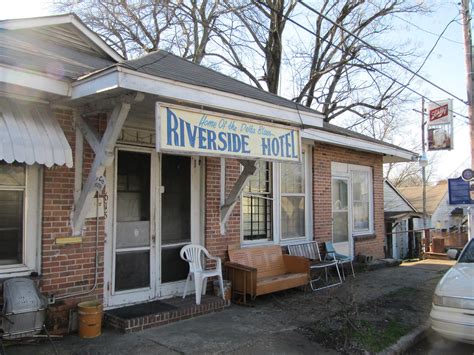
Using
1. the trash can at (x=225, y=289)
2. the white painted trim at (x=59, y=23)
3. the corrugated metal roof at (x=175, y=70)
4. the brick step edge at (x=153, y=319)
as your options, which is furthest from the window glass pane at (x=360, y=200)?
the white painted trim at (x=59, y=23)

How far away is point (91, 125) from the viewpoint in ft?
18.0

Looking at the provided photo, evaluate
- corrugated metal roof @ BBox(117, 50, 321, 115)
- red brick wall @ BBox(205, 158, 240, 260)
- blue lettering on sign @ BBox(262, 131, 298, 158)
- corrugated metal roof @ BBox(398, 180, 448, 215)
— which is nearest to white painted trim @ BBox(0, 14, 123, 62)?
corrugated metal roof @ BBox(117, 50, 321, 115)

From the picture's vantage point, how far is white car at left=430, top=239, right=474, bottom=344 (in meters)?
4.90

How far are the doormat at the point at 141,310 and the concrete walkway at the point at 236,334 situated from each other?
287mm

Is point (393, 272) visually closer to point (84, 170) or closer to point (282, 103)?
point (282, 103)

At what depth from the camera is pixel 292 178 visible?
9109 mm

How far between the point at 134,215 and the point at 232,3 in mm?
15951

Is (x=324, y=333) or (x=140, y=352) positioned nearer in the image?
(x=140, y=352)

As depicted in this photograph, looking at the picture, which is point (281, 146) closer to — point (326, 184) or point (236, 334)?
point (236, 334)

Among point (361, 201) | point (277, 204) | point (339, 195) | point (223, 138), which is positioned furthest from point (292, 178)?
point (223, 138)

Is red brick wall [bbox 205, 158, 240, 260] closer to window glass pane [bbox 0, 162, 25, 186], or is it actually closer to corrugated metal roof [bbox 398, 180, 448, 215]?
window glass pane [bbox 0, 162, 25, 186]

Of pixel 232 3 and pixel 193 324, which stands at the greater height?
pixel 232 3

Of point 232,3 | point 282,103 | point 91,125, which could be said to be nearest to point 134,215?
point 91,125

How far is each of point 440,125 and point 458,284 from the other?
806cm
